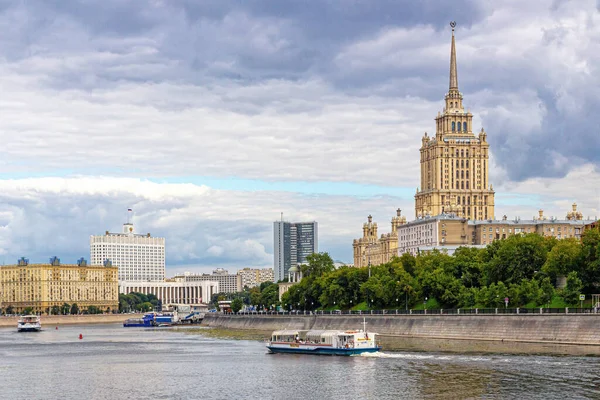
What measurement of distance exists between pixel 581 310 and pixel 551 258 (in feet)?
84.1

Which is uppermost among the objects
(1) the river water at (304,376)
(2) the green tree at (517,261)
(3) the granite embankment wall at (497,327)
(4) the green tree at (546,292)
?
(2) the green tree at (517,261)

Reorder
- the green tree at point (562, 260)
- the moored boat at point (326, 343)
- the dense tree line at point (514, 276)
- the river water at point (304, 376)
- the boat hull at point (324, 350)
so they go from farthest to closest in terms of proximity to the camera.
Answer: the green tree at point (562, 260), the dense tree line at point (514, 276), the moored boat at point (326, 343), the boat hull at point (324, 350), the river water at point (304, 376)

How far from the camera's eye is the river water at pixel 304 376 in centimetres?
10169

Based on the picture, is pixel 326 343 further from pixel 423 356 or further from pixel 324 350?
→ pixel 423 356

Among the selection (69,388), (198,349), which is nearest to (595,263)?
(198,349)

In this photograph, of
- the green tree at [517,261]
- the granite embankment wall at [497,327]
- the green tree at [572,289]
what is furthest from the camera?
the green tree at [517,261]

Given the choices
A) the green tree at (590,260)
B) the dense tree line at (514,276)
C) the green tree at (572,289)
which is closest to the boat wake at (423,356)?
the green tree at (572,289)

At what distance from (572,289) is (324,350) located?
36773 millimetres

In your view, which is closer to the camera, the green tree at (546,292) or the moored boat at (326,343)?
the moored boat at (326,343)

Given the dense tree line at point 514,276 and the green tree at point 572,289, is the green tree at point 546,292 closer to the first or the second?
the dense tree line at point 514,276

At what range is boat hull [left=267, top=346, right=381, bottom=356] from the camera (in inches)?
5625

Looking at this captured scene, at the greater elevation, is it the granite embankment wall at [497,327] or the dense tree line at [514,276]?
the dense tree line at [514,276]

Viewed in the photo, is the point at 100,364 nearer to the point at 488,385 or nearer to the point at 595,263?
the point at 488,385

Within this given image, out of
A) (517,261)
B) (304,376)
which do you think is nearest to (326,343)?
(304,376)
